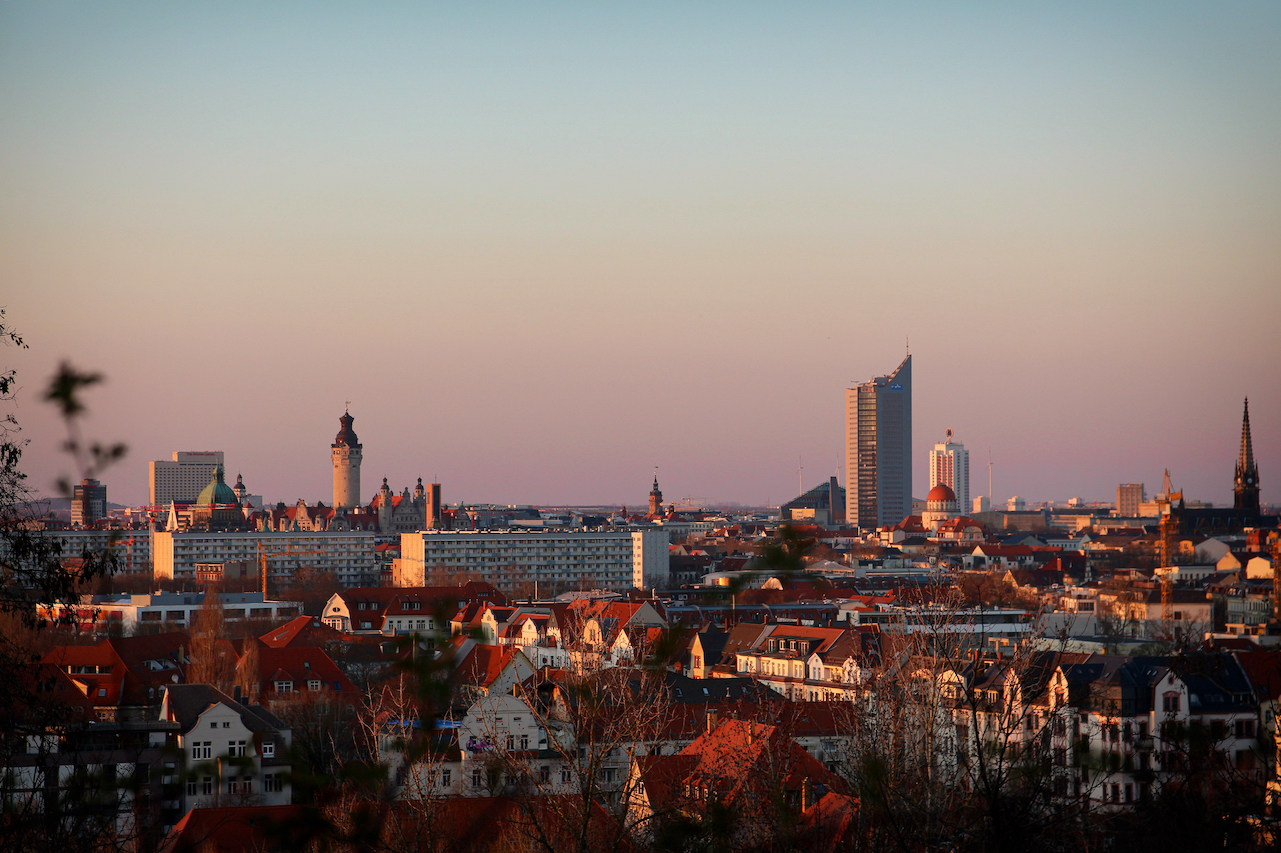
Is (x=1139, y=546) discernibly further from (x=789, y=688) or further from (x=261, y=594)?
(x=789, y=688)

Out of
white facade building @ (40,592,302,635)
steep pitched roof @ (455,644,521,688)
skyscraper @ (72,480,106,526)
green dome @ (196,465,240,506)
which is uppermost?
green dome @ (196,465,240,506)

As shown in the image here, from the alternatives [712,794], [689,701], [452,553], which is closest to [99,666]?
[689,701]

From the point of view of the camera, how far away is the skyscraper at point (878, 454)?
182m

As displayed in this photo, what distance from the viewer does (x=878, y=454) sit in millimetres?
184250

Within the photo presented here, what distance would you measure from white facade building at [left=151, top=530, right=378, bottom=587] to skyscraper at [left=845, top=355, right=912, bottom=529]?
309 ft

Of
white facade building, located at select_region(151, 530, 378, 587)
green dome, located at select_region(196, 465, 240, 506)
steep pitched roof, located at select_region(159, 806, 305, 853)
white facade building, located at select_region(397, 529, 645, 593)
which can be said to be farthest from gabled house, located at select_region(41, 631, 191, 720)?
green dome, located at select_region(196, 465, 240, 506)

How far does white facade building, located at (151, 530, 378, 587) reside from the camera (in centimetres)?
9100

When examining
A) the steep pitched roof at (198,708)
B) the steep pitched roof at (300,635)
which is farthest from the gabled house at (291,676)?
the steep pitched roof at (300,635)

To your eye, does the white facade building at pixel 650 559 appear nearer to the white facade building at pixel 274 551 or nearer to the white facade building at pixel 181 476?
the white facade building at pixel 274 551

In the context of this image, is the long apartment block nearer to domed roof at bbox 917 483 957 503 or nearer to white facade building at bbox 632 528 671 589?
white facade building at bbox 632 528 671 589

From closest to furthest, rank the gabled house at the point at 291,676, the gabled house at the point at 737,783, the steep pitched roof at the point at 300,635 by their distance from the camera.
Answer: the gabled house at the point at 737,783
the gabled house at the point at 291,676
the steep pitched roof at the point at 300,635

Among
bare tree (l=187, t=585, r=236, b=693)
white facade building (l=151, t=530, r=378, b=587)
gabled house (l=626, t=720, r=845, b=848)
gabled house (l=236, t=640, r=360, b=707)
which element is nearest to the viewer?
gabled house (l=626, t=720, r=845, b=848)

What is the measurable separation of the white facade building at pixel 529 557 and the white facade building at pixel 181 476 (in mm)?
65944

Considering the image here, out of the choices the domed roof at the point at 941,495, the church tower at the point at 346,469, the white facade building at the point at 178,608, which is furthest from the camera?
the domed roof at the point at 941,495
